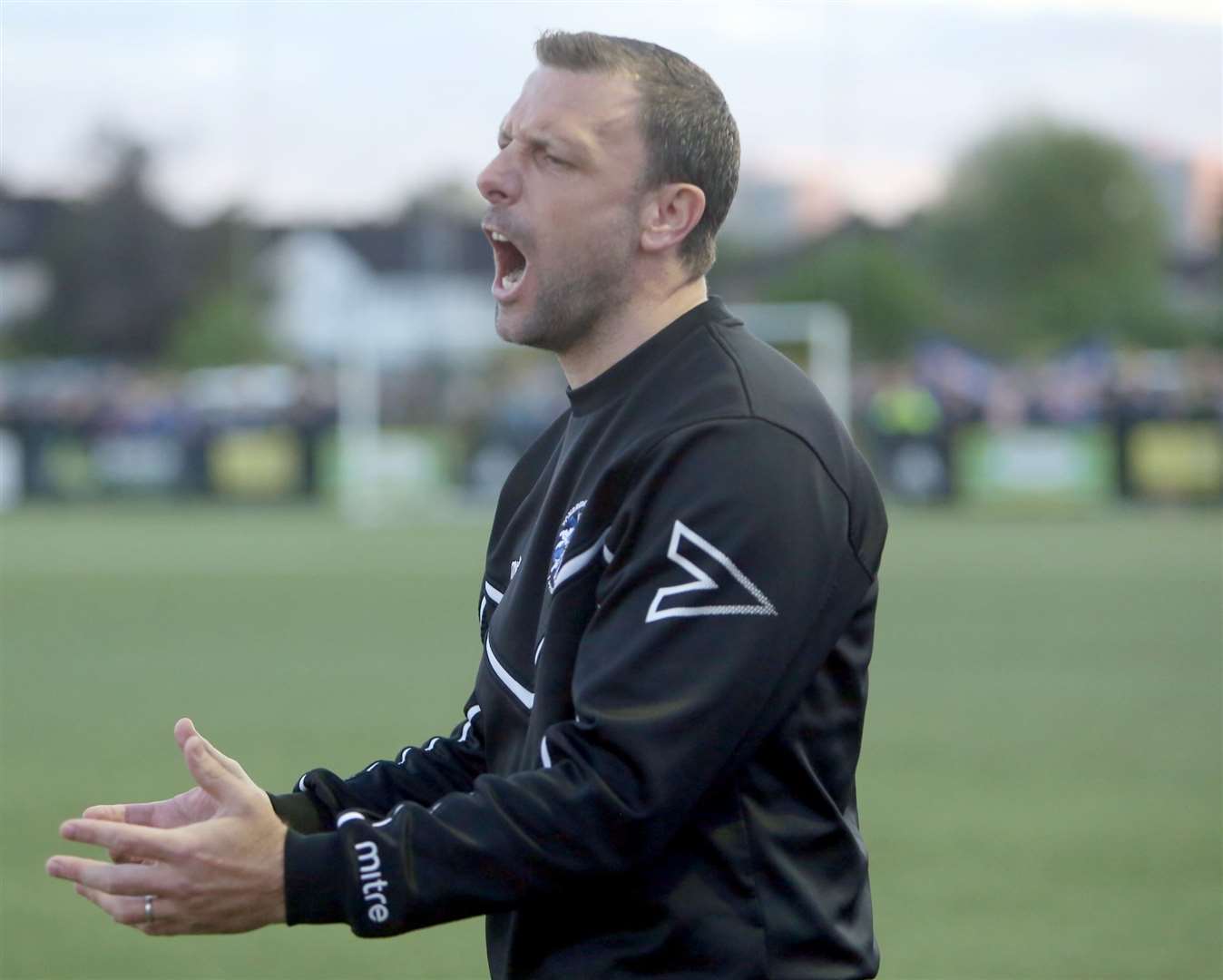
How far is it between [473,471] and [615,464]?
2619 cm

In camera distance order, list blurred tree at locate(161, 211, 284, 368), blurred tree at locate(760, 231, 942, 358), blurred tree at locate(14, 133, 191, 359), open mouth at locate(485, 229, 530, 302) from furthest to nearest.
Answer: blurred tree at locate(14, 133, 191, 359) → blurred tree at locate(161, 211, 284, 368) → blurred tree at locate(760, 231, 942, 358) → open mouth at locate(485, 229, 530, 302)

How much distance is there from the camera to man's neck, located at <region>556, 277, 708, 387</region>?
2604 millimetres

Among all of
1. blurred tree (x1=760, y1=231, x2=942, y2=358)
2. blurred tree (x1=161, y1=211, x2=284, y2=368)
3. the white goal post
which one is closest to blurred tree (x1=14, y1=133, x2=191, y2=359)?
blurred tree (x1=161, y1=211, x2=284, y2=368)

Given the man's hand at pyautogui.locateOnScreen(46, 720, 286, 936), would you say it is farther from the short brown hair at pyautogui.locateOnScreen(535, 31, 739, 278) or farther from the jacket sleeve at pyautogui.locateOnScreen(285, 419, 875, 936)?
the short brown hair at pyautogui.locateOnScreen(535, 31, 739, 278)

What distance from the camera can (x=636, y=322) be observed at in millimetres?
2605

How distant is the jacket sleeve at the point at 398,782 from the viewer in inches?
108

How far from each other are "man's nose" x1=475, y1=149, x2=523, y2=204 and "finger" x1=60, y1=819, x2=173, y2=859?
96cm

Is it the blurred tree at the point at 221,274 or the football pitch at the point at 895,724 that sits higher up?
the football pitch at the point at 895,724

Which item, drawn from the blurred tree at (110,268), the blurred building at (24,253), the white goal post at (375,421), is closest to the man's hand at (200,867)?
the white goal post at (375,421)

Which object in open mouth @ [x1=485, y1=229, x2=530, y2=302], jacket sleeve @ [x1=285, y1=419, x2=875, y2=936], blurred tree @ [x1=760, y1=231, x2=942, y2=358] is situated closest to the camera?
jacket sleeve @ [x1=285, y1=419, x2=875, y2=936]

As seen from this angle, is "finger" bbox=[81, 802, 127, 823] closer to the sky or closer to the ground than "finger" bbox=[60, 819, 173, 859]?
closer to the ground

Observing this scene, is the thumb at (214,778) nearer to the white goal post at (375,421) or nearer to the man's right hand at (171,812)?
the man's right hand at (171,812)

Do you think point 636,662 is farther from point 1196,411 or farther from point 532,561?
point 1196,411

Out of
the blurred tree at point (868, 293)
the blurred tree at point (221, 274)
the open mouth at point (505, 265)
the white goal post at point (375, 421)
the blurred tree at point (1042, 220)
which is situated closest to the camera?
the open mouth at point (505, 265)
